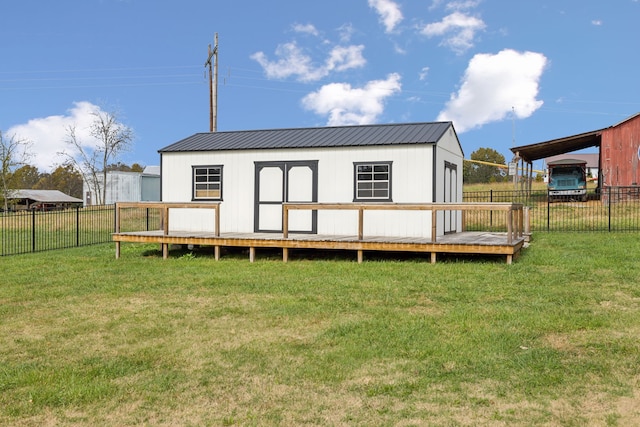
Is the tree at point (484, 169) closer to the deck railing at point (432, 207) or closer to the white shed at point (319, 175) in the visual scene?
the white shed at point (319, 175)

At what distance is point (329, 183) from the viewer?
12906 mm

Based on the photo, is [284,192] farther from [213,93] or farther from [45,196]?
[45,196]

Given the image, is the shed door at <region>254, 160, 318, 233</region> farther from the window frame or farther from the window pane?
the window pane

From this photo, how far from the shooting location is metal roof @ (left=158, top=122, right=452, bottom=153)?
12.6 m

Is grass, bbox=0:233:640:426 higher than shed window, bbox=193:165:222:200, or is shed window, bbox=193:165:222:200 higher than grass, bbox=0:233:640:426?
shed window, bbox=193:165:222:200

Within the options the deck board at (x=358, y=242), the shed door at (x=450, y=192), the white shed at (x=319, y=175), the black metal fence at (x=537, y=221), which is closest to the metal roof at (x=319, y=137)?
the white shed at (x=319, y=175)

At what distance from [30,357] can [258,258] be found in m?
7.44

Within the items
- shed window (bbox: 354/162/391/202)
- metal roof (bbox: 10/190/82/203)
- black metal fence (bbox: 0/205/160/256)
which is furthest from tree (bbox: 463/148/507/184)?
metal roof (bbox: 10/190/82/203)

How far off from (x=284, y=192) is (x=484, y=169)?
55681 mm

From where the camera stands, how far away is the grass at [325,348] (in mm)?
3719

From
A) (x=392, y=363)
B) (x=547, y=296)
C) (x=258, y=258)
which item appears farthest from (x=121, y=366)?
(x=258, y=258)

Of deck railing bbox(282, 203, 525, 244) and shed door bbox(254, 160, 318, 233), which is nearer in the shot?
deck railing bbox(282, 203, 525, 244)

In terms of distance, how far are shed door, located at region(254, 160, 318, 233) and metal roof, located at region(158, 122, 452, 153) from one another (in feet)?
1.79

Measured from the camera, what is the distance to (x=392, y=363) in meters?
4.58
